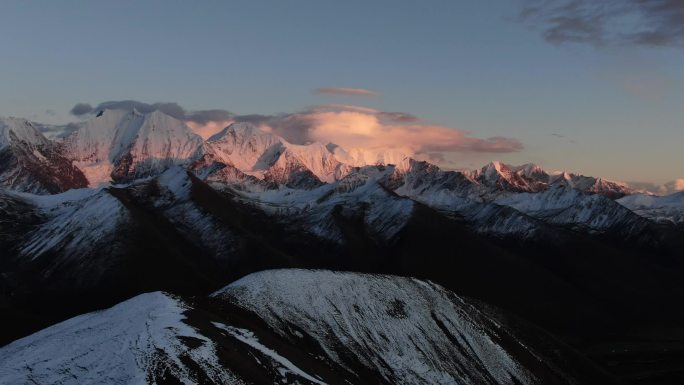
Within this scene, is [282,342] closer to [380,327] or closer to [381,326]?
[380,327]

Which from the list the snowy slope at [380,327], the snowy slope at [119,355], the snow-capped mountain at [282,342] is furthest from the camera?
the snowy slope at [380,327]

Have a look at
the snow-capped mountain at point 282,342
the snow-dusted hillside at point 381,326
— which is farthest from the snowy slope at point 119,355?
the snow-dusted hillside at point 381,326

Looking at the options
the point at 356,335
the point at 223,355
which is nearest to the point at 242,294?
the point at 356,335

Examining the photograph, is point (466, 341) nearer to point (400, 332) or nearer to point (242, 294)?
point (400, 332)

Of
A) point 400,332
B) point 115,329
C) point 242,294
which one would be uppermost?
point 115,329

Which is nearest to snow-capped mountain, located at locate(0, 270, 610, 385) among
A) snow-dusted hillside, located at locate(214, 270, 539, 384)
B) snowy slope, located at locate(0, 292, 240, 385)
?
snowy slope, located at locate(0, 292, 240, 385)

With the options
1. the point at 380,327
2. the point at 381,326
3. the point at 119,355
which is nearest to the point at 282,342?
the point at 380,327

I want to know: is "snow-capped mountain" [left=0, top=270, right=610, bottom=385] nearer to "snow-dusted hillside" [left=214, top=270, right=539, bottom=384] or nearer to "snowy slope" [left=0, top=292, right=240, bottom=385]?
"snowy slope" [left=0, top=292, right=240, bottom=385]

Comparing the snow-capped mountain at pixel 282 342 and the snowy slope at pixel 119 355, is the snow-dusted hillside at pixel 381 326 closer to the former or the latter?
the snow-capped mountain at pixel 282 342
